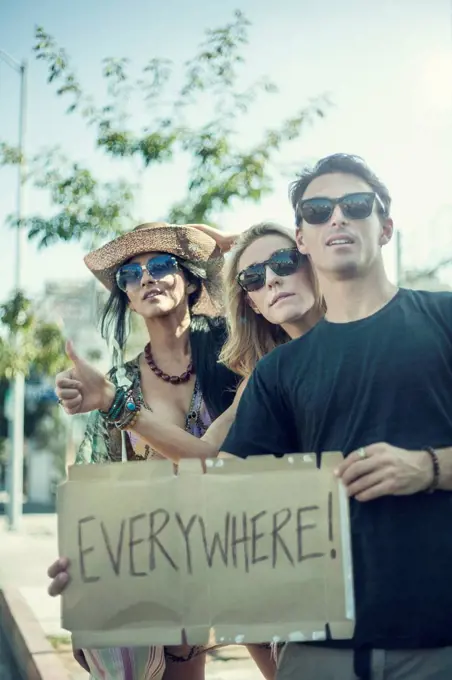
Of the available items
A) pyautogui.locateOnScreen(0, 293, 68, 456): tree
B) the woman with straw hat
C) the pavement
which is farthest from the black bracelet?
pyautogui.locateOnScreen(0, 293, 68, 456): tree

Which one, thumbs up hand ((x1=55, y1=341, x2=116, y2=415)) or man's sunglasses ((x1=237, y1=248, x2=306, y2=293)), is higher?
man's sunglasses ((x1=237, y1=248, x2=306, y2=293))

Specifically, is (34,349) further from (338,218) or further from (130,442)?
(338,218)

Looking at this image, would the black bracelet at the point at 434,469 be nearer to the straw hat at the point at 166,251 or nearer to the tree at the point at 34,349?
the straw hat at the point at 166,251

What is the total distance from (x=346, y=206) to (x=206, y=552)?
867mm

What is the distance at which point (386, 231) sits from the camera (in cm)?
225

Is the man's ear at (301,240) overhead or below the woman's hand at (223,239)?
below

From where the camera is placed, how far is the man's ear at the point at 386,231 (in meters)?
2.23

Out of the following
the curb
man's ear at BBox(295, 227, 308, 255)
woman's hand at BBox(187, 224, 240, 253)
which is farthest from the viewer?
the curb

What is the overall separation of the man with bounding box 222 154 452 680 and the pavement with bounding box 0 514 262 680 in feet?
9.24

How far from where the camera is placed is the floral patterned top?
9.96 feet

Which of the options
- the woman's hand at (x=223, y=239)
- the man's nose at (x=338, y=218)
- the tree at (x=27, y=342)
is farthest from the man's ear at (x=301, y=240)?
the tree at (x=27, y=342)

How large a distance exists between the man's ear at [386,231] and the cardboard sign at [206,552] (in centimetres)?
60

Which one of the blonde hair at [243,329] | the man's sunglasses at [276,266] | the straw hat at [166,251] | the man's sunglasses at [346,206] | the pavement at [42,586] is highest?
the straw hat at [166,251]

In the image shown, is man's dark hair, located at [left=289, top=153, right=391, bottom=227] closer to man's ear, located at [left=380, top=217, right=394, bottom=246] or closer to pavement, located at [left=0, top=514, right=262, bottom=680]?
man's ear, located at [left=380, top=217, right=394, bottom=246]
